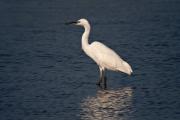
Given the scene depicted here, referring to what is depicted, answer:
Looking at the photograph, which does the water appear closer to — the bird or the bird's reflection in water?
the bird's reflection in water

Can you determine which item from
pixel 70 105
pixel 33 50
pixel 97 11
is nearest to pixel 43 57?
pixel 33 50

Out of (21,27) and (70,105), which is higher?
(21,27)

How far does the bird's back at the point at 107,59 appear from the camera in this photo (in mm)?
17984

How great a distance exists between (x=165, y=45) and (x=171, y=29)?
245 centimetres

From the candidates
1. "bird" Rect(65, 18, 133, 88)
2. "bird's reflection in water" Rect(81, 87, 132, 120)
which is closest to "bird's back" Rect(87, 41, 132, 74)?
"bird" Rect(65, 18, 133, 88)

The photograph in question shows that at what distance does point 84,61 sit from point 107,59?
231 centimetres

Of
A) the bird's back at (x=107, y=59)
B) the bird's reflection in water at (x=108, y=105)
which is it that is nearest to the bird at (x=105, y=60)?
the bird's back at (x=107, y=59)

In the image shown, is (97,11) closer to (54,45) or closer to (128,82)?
(54,45)

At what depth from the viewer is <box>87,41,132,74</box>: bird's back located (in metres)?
18.0

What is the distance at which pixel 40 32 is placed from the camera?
2419 cm

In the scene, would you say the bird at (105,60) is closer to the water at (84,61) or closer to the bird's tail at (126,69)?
the bird's tail at (126,69)

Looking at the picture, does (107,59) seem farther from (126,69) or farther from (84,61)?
(84,61)

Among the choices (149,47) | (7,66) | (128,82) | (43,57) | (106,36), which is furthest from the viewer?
(106,36)

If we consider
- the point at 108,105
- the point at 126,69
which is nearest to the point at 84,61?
the point at 126,69
